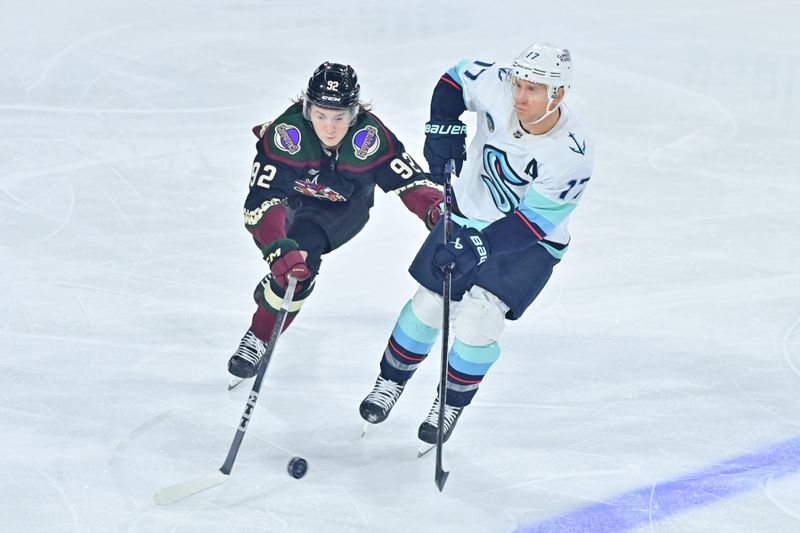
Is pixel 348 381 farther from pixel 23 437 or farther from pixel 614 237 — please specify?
pixel 614 237

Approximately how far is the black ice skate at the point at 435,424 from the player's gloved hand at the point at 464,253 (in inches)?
20.8

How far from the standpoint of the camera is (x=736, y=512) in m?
3.78

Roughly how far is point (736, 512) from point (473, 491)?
0.79 meters

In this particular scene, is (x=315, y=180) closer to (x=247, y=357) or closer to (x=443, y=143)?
(x=443, y=143)

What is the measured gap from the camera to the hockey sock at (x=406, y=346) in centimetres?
414

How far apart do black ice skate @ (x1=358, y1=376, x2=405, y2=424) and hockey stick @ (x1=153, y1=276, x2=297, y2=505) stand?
0.38 meters

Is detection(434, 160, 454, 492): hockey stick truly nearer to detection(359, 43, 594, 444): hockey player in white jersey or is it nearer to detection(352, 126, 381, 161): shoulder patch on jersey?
detection(359, 43, 594, 444): hockey player in white jersey

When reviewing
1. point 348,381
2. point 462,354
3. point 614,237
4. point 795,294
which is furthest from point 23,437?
point 795,294

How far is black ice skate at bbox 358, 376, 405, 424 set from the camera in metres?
4.10

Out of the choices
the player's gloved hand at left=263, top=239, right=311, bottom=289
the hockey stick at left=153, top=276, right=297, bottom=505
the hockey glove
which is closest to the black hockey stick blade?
the hockey stick at left=153, top=276, right=297, bottom=505

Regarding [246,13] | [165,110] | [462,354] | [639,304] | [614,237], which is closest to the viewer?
[462,354]

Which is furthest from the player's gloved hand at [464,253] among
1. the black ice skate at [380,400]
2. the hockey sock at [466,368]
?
the black ice skate at [380,400]

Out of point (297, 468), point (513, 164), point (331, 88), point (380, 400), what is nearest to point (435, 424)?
point (380, 400)

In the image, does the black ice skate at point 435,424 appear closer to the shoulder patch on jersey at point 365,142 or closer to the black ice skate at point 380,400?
the black ice skate at point 380,400
